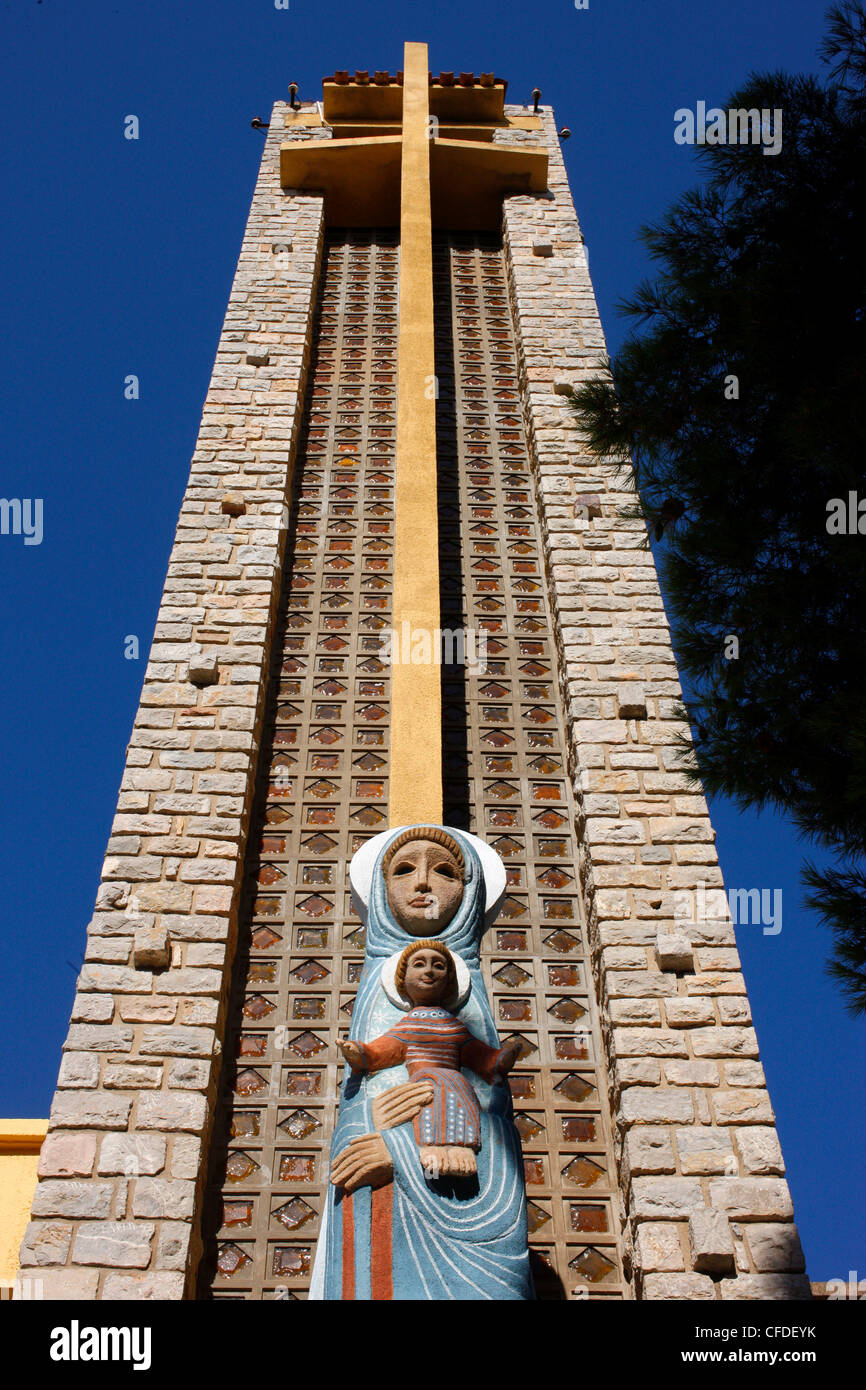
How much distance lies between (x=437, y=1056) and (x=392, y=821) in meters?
2.00

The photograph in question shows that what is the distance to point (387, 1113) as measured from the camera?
14.4 feet

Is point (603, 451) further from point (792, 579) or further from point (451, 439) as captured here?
point (451, 439)

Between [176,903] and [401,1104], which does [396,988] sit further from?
[176,903]

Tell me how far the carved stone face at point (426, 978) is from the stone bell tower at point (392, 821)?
1.62 meters

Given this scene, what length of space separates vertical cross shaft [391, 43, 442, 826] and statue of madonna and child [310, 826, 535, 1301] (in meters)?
1.44

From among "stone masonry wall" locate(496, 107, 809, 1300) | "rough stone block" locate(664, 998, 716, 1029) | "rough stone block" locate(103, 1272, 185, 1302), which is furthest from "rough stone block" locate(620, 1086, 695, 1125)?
"rough stone block" locate(103, 1272, 185, 1302)

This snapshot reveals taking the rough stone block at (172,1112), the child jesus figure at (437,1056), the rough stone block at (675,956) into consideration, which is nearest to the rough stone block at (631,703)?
the rough stone block at (675,956)

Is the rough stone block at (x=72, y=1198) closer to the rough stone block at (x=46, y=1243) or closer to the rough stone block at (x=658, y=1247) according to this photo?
the rough stone block at (x=46, y=1243)

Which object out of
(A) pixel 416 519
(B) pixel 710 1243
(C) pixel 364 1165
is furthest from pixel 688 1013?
(A) pixel 416 519

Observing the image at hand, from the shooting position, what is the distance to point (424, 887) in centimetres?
504

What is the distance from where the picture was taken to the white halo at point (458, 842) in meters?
5.25

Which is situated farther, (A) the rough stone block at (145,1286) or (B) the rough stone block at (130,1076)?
(B) the rough stone block at (130,1076)

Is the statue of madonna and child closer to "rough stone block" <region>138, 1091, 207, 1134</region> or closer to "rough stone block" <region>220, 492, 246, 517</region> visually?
"rough stone block" <region>138, 1091, 207, 1134</region>
